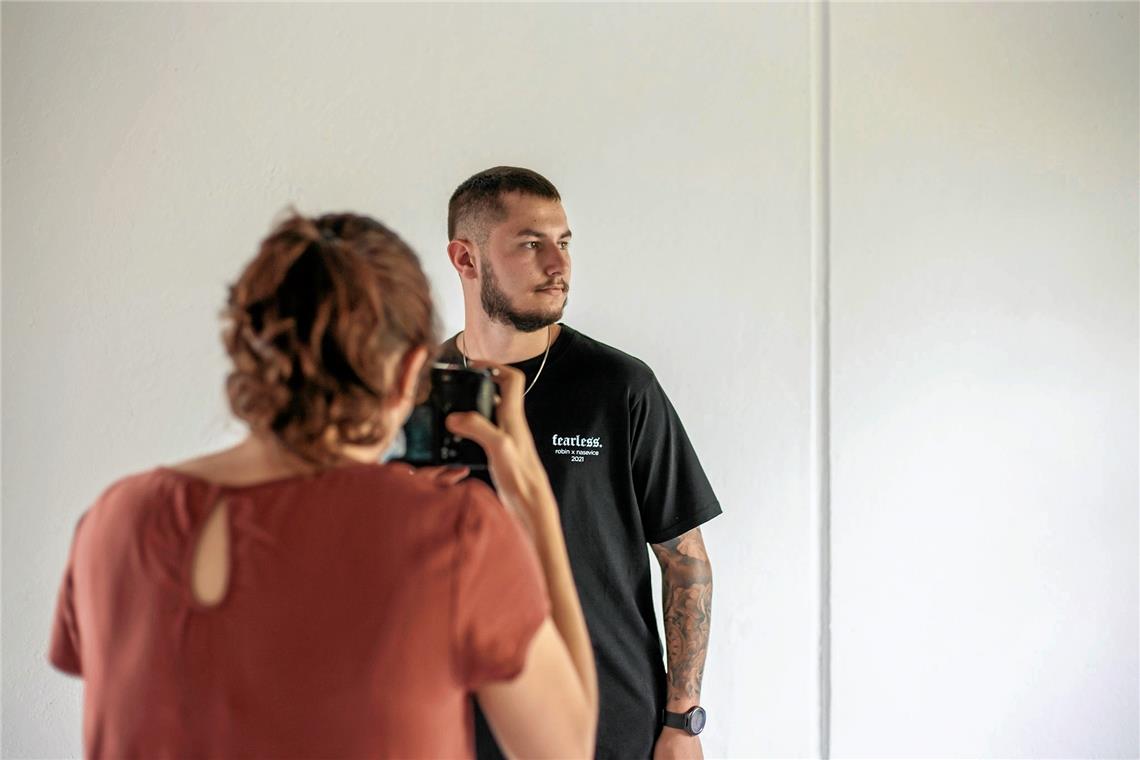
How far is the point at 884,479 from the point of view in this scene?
2.17 metres

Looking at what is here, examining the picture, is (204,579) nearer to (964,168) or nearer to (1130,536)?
(964,168)

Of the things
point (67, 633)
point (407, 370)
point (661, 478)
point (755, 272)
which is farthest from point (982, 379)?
point (67, 633)

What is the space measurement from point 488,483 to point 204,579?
816 millimetres

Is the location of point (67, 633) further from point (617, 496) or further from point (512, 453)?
point (617, 496)

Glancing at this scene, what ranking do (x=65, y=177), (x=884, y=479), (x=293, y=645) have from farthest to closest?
1. (x=884, y=479)
2. (x=65, y=177)
3. (x=293, y=645)

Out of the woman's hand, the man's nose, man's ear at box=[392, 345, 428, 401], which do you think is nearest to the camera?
the woman's hand

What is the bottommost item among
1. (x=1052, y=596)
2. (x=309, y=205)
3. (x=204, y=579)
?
(x=1052, y=596)

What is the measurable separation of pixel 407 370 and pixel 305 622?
24cm

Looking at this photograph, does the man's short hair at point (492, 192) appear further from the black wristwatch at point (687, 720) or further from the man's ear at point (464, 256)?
→ the black wristwatch at point (687, 720)

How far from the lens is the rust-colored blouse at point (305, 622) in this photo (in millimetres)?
807

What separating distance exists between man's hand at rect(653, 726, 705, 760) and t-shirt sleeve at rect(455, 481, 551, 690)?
3.17 feet

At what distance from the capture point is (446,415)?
112 centimetres

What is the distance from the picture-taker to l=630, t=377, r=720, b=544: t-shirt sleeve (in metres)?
1.73

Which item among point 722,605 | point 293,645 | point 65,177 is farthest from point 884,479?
point 65,177
